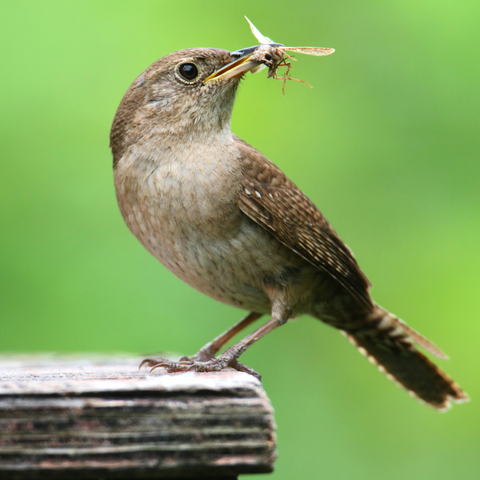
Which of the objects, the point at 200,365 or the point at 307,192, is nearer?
the point at 200,365

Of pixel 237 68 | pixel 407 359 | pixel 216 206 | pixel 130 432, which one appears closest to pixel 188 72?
pixel 237 68

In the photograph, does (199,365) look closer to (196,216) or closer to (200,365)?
(200,365)

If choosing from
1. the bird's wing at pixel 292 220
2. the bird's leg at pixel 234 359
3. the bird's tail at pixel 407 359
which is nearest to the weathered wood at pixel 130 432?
the bird's leg at pixel 234 359

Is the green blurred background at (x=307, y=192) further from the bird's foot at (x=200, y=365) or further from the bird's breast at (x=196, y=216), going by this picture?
the bird's foot at (x=200, y=365)

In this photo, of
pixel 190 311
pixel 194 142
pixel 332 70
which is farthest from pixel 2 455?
pixel 332 70

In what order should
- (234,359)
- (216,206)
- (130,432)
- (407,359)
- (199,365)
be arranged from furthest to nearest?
(407,359), (216,206), (234,359), (199,365), (130,432)

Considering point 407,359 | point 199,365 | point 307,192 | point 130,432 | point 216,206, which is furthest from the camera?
point 307,192

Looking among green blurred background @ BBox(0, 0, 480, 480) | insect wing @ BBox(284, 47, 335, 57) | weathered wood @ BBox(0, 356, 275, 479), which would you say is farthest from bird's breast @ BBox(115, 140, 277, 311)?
green blurred background @ BBox(0, 0, 480, 480)

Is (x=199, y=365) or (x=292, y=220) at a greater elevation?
(x=292, y=220)
